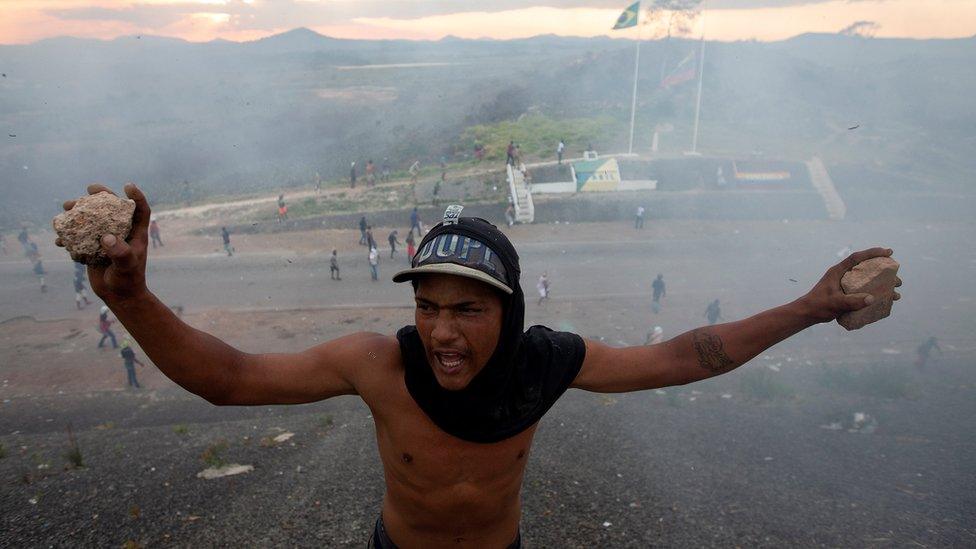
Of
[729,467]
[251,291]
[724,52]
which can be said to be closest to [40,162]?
[251,291]

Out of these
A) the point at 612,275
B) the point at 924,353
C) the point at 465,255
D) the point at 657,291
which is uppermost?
the point at 465,255

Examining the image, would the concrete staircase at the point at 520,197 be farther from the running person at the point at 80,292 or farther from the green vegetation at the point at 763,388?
the running person at the point at 80,292

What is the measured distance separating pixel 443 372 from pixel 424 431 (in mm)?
397

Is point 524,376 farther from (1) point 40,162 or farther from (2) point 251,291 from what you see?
(1) point 40,162

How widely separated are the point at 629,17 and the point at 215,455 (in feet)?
80.8

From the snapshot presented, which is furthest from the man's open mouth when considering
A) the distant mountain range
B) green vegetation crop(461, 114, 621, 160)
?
the distant mountain range

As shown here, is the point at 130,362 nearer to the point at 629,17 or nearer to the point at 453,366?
the point at 453,366

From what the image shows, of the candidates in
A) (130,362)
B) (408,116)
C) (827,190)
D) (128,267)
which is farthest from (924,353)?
(408,116)

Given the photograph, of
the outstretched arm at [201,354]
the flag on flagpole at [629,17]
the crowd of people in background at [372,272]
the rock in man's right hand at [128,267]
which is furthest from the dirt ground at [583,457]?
the flag on flagpole at [629,17]

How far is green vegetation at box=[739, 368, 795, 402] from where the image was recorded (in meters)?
10.4

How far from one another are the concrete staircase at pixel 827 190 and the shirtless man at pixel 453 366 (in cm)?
2453

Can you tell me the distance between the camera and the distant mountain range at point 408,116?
32.5 metres

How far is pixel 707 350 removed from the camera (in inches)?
101

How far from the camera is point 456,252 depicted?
6.66 feet
